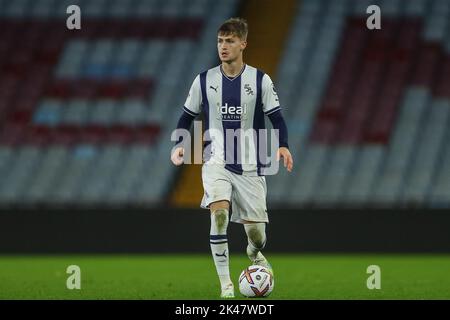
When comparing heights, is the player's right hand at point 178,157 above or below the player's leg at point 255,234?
above

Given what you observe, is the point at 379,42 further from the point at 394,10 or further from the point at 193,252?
the point at 193,252

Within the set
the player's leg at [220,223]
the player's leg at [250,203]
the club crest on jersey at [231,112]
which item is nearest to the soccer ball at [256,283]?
the player's leg at [220,223]

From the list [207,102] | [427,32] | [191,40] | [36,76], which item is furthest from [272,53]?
[207,102]

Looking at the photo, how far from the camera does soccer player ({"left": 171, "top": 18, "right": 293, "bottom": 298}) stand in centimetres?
903

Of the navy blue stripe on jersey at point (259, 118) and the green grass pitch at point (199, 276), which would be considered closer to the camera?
the navy blue stripe on jersey at point (259, 118)

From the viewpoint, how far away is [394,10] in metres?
21.2

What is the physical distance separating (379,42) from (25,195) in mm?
7062

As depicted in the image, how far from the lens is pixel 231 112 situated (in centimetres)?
909

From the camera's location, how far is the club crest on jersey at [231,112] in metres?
9.10

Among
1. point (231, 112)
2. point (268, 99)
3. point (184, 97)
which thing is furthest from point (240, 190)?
point (184, 97)

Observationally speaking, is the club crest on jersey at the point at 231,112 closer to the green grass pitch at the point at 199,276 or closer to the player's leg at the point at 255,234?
the player's leg at the point at 255,234

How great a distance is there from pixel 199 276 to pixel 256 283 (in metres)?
3.28

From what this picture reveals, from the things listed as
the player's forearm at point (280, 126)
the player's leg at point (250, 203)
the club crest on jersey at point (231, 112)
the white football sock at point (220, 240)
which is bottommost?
the white football sock at point (220, 240)

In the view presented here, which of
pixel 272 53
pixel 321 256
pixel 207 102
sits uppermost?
pixel 272 53
